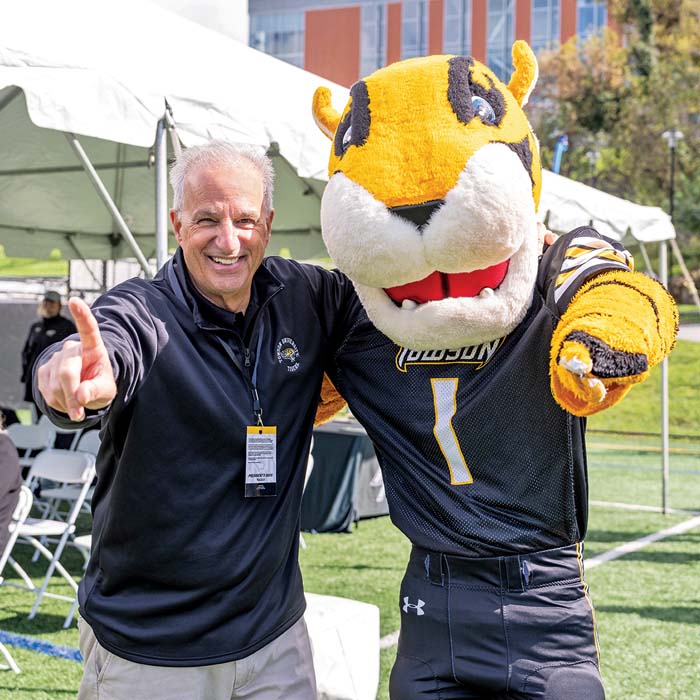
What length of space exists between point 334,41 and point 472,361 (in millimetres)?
55676

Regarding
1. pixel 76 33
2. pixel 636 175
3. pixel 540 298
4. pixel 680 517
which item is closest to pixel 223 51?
pixel 76 33

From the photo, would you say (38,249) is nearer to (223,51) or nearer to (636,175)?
(223,51)

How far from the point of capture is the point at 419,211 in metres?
1.90

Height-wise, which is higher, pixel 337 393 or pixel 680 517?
pixel 337 393

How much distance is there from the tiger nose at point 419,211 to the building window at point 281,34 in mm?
56000

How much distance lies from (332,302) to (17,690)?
9.31 feet

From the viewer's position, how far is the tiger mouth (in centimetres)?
195

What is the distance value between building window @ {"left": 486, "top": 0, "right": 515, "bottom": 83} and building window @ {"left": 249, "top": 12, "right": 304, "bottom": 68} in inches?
436

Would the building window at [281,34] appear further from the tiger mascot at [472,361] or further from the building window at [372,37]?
the tiger mascot at [472,361]

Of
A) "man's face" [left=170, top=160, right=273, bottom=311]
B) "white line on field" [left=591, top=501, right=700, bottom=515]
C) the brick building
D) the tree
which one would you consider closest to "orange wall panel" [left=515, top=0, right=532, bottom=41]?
the brick building

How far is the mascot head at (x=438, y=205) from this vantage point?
188 cm

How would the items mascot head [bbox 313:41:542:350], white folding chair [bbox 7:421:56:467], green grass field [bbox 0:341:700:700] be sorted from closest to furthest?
mascot head [bbox 313:41:542:350] → green grass field [bbox 0:341:700:700] → white folding chair [bbox 7:421:56:467]

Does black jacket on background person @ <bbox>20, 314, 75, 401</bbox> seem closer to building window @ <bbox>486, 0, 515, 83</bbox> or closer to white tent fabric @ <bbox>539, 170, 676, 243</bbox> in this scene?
white tent fabric @ <bbox>539, 170, 676, 243</bbox>

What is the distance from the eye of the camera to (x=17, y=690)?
4203mm
